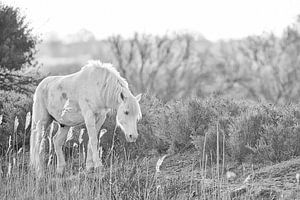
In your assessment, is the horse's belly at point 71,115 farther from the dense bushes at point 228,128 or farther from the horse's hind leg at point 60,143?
the dense bushes at point 228,128

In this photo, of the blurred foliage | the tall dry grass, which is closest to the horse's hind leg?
the tall dry grass

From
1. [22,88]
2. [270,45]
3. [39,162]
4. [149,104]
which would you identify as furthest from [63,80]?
[270,45]

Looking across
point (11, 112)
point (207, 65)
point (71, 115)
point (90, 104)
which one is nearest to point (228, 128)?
point (90, 104)

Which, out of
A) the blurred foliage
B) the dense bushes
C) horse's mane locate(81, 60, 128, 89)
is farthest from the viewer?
the blurred foliage

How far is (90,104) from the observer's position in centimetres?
916

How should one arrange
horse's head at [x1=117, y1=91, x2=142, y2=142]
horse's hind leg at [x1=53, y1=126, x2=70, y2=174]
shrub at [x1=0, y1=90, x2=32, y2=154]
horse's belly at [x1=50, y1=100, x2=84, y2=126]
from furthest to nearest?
shrub at [x1=0, y1=90, x2=32, y2=154], horse's hind leg at [x1=53, y1=126, x2=70, y2=174], horse's belly at [x1=50, y1=100, x2=84, y2=126], horse's head at [x1=117, y1=91, x2=142, y2=142]

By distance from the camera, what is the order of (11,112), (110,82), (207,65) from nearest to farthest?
(110,82) → (11,112) → (207,65)

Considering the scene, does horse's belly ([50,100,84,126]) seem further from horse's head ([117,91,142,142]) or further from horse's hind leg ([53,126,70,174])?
horse's head ([117,91,142,142])

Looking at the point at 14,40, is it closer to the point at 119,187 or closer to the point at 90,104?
the point at 90,104

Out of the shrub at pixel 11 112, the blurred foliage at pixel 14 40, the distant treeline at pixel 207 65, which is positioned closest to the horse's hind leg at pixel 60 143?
the shrub at pixel 11 112

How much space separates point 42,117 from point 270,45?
4396cm

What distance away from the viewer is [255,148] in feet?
28.0

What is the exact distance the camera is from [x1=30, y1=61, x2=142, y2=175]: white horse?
348 inches

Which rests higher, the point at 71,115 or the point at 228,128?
the point at 71,115
